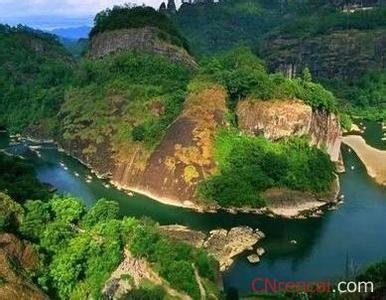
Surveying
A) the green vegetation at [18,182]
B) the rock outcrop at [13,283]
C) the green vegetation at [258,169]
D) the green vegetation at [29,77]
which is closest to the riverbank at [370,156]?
the green vegetation at [258,169]

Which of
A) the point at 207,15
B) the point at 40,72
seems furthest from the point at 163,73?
the point at 207,15

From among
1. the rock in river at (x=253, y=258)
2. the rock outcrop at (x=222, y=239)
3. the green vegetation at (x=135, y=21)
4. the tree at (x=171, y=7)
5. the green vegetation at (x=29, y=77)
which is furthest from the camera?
the tree at (x=171, y=7)

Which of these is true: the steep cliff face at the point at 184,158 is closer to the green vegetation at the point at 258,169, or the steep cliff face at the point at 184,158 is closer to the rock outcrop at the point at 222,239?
the green vegetation at the point at 258,169

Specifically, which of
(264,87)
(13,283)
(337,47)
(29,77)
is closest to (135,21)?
(29,77)

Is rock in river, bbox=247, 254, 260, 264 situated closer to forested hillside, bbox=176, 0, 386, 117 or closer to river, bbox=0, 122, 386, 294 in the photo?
river, bbox=0, 122, 386, 294

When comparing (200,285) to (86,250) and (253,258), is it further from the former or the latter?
(253,258)

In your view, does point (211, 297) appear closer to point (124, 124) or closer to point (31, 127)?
point (124, 124)
